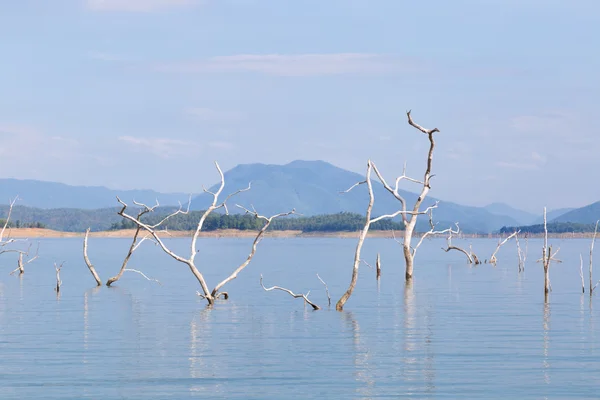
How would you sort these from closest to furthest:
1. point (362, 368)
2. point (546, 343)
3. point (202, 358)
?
1. point (362, 368)
2. point (202, 358)
3. point (546, 343)

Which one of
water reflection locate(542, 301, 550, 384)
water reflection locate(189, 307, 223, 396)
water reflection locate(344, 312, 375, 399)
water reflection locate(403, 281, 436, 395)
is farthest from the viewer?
water reflection locate(542, 301, 550, 384)

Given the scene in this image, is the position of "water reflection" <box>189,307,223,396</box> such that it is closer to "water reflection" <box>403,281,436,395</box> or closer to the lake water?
the lake water

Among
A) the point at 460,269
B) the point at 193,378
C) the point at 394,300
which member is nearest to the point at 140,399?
the point at 193,378

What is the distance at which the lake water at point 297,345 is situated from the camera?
2531 centimetres

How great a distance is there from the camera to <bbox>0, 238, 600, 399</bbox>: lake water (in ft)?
83.0

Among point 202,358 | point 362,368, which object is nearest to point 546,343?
point 362,368

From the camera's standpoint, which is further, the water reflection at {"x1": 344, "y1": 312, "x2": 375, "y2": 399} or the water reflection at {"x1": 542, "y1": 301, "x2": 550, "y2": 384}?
the water reflection at {"x1": 542, "y1": 301, "x2": 550, "y2": 384}

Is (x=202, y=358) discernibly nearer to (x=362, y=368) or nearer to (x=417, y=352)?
(x=362, y=368)

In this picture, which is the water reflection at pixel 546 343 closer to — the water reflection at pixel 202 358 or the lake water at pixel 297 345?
the lake water at pixel 297 345

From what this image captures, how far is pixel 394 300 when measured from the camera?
5134 centimetres

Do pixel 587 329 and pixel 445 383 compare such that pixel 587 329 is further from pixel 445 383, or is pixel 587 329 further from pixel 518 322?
pixel 445 383

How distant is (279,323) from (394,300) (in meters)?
13.2

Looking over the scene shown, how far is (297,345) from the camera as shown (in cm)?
3272

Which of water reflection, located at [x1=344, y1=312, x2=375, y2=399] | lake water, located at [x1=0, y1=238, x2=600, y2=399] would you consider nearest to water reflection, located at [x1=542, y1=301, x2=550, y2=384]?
lake water, located at [x1=0, y1=238, x2=600, y2=399]
